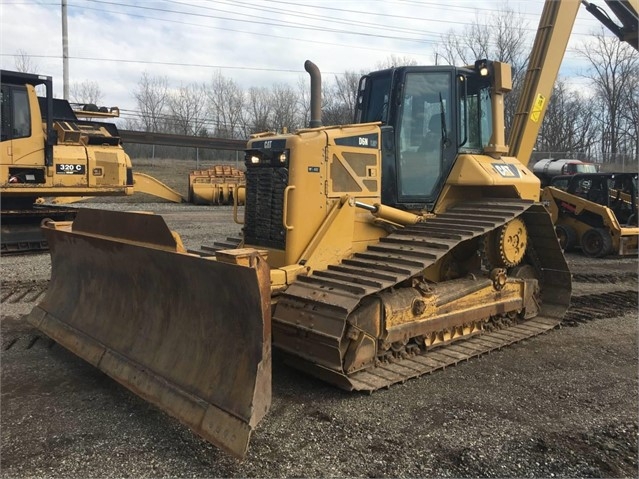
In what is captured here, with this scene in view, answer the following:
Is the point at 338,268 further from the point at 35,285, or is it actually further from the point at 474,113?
the point at 35,285

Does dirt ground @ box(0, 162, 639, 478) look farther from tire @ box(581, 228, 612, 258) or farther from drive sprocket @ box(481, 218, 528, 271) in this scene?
tire @ box(581, 228, 612, 258)

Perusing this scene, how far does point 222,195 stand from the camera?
23.4m

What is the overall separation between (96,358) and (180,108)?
167 ft

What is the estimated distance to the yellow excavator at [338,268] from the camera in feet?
12.8

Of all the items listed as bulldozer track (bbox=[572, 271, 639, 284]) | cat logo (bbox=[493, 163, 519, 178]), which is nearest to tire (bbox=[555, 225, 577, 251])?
bulldozer track (bbox=[572, 271, 639, 284])

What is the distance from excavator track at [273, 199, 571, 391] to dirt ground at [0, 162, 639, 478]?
0.53ft

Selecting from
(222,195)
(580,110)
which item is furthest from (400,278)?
(580,110)

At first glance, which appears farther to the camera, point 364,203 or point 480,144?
point 480,144

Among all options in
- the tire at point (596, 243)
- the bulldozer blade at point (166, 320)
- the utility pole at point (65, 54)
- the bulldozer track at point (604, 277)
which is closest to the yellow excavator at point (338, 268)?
the bulldozer blade at point (166, 320)

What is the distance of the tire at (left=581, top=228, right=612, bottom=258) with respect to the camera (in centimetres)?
1176

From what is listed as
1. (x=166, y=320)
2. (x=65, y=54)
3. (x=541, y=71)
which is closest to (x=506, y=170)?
(x=541, y=71)

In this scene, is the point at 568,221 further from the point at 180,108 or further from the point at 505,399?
the point at 180,108

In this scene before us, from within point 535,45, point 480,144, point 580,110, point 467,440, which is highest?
point 580,110

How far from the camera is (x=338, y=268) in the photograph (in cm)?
502
